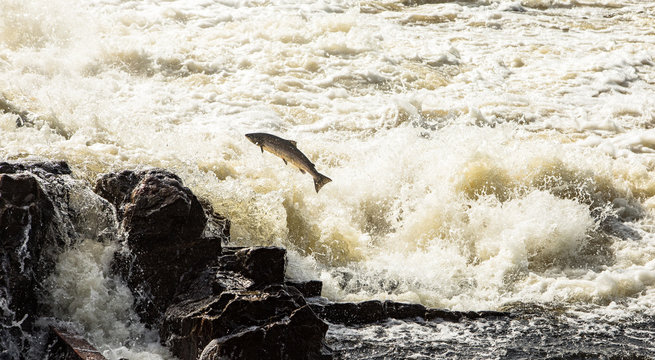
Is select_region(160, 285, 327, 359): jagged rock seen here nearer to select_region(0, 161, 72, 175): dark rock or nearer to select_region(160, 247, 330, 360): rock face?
select_region(160, 247, 330, 360): rock face

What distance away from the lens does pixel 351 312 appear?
5.63 metres

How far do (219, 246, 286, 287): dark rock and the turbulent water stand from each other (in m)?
0.74

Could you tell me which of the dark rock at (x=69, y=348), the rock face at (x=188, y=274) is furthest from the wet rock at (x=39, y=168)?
the dark rock at (x=69, y=348)

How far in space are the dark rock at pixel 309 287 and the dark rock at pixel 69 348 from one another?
1.77 m

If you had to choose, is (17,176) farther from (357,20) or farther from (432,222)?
(357,20)

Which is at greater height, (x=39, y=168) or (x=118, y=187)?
(x=39, y=168)

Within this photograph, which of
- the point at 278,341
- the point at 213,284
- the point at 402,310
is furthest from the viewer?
the point at 402,310

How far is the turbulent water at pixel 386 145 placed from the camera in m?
5.84

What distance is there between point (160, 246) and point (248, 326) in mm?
1106

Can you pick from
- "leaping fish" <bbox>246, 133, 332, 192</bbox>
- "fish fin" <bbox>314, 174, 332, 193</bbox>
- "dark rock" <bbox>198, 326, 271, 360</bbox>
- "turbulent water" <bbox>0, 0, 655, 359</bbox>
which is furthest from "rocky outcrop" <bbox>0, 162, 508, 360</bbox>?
"fish fin" <bbox>314, 174, 332, 193</bbox>

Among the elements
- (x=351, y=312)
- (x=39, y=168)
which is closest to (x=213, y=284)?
(x=351, y=312)

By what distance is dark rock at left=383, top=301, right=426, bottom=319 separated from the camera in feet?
18.8

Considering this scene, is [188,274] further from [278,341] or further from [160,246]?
[278,341]

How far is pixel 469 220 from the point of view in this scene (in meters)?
7.73
